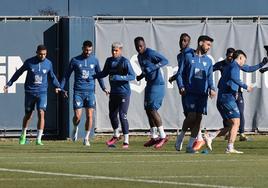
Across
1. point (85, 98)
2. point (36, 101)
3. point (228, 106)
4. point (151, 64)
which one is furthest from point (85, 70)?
point (228, 106)

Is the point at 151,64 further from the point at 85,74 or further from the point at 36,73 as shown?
the point at 36,73

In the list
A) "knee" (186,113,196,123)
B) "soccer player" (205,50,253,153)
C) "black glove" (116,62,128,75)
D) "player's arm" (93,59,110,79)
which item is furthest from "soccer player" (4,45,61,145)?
"soccer player" (205,50,253,153)

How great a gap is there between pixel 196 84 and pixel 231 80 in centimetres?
64

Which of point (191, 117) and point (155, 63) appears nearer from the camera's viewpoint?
point (191, 117)

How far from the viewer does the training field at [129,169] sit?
481 inches

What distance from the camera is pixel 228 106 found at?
1878cm

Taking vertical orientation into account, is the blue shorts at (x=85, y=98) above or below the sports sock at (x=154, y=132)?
above

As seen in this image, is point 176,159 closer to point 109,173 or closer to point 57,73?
point 109,173

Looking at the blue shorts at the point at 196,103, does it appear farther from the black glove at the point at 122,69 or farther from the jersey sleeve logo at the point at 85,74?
the jersey sleeve logo at the point at 85,74

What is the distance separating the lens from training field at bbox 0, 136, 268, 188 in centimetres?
1223

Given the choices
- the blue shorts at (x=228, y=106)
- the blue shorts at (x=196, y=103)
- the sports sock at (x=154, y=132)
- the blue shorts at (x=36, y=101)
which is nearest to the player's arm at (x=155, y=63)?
the sports sock at (x=154, y=132)

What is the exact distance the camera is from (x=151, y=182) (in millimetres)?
12305

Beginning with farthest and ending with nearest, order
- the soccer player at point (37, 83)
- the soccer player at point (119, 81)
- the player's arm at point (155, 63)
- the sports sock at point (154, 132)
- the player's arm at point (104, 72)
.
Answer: the soccer player at point (37, 83) < the sports sock at point (154, 132) < the player's arm at point (104, 72) < the soccer player at point (119, 81) < the player's arm at point (155, 63)
